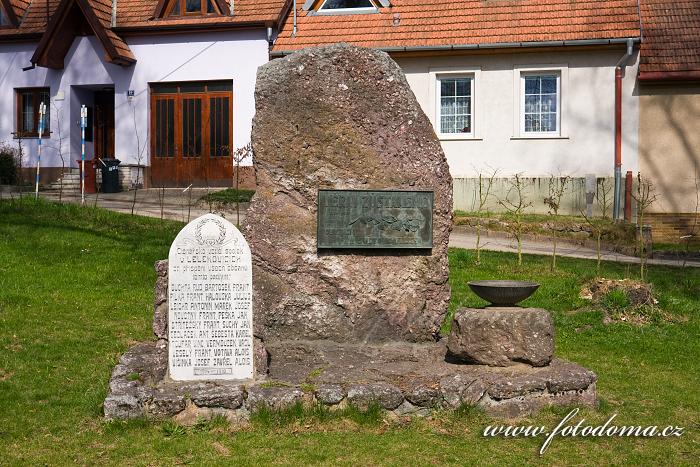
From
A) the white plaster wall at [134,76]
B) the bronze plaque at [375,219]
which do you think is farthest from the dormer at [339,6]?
the bronze plaque at [375,219]

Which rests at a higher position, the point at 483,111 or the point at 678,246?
the point at 483,111

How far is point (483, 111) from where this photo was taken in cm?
2078

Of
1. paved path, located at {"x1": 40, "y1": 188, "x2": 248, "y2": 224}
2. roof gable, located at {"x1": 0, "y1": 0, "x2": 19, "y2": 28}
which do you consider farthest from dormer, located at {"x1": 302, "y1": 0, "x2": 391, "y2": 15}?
roof gable, located at {"x1": 0, "y1": 0, "x2": 19, "y2": 28}

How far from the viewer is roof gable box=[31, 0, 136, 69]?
72.7 feet

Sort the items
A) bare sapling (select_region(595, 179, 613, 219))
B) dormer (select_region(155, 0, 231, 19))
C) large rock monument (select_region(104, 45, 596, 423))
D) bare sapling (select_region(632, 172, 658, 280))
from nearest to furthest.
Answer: large rock monument (select_region(104, 45, 596, 423)) < bare sapling (select_region(632, 172, 658, 280)) < bare sapling (select_region(595, 179, 613, 219)) < dormer (select_region(155, 0, 231, 19))

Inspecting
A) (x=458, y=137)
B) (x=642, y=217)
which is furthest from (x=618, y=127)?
(x=642, y=217)

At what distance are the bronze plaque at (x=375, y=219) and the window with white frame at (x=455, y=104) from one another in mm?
14173

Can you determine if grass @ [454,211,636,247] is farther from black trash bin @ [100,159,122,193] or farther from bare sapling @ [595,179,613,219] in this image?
black trash bin @ [100,159,122,193]

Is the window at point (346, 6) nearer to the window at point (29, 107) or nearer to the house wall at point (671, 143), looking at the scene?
the house wall at point (671, 143)

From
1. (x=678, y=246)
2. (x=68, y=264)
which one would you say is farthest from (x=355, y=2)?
(x=68, y=264)

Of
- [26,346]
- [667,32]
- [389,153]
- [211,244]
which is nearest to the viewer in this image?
[211,244]

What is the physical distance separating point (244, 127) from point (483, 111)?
6.39 meters

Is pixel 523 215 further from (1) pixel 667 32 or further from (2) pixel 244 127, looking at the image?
(2) pixel 244 127

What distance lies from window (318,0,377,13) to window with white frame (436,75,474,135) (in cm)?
285
